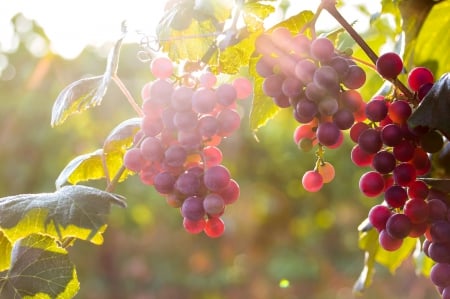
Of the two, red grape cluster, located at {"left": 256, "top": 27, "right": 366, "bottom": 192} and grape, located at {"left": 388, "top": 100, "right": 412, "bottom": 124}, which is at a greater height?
red grape cluster, located at {"left": 256, "top": 27, "right": 366, "bottom": 192}

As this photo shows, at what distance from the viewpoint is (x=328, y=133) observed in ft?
1.73

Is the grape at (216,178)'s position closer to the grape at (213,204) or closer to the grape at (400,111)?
the grape at (213,204)

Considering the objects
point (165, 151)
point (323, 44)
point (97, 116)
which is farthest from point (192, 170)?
point (97, 116)

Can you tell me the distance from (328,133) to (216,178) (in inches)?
3.3

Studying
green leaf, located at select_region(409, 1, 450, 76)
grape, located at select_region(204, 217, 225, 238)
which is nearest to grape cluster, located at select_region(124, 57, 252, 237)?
grape, located at select_region(204, 217, 225, 238)

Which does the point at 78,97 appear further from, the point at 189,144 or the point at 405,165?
the point at 405,165

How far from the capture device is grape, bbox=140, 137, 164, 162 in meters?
0.53

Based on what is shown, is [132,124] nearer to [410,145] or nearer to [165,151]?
[165,151]

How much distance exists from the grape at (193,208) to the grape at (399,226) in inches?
5.3

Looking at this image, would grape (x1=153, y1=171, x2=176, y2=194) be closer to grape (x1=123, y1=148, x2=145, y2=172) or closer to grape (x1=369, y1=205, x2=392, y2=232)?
grape (x1=123, y1=148, x2=145, y2=172)

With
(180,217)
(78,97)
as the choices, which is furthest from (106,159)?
(180,217)

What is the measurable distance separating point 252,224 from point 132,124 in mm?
4740

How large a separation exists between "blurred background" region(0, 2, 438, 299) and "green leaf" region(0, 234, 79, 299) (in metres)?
3.97

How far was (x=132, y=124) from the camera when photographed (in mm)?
596
